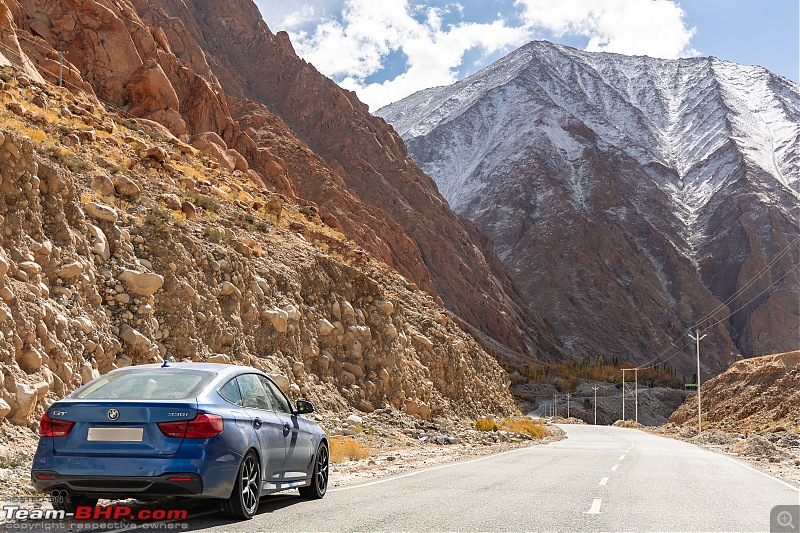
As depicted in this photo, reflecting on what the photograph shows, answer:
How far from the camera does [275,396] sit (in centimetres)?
894

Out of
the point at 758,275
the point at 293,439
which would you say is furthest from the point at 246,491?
the point at 758,275

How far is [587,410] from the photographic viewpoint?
108m

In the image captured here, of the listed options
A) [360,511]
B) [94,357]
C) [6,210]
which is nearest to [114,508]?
[360,511]

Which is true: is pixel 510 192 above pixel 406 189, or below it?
above

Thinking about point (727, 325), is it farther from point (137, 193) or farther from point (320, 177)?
point (137, 193)

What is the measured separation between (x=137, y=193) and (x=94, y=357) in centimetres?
719

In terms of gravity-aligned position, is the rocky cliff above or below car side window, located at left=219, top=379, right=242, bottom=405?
above

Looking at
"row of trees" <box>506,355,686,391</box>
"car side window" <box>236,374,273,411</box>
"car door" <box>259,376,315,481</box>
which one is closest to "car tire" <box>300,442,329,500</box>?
"car door" <box>259,376,315,481</box>

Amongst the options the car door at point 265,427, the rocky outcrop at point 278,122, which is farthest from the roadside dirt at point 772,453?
the rocky outcrop at point 278,122

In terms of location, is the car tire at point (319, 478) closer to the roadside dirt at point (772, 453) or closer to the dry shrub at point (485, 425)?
the roadside dirt at point (772, 453)

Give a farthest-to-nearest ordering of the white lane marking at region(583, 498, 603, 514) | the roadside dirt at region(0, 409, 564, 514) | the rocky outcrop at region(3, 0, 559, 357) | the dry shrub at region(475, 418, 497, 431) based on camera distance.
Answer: the rocky outcrop at region(3, 0, 559, 357) < the dry shrub at region(475, 418, 497, 431) < the roadside dirt at region(0, 409, 564, 514) < the white lane marking at region(583, 498, 603, 514)

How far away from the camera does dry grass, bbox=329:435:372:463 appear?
1537cm

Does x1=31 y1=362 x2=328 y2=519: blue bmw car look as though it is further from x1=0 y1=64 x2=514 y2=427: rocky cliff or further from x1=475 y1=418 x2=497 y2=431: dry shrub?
x1=475 y1=418 x2=497 y2=431: dry shrub

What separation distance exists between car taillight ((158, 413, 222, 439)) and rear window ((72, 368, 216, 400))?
36cm
